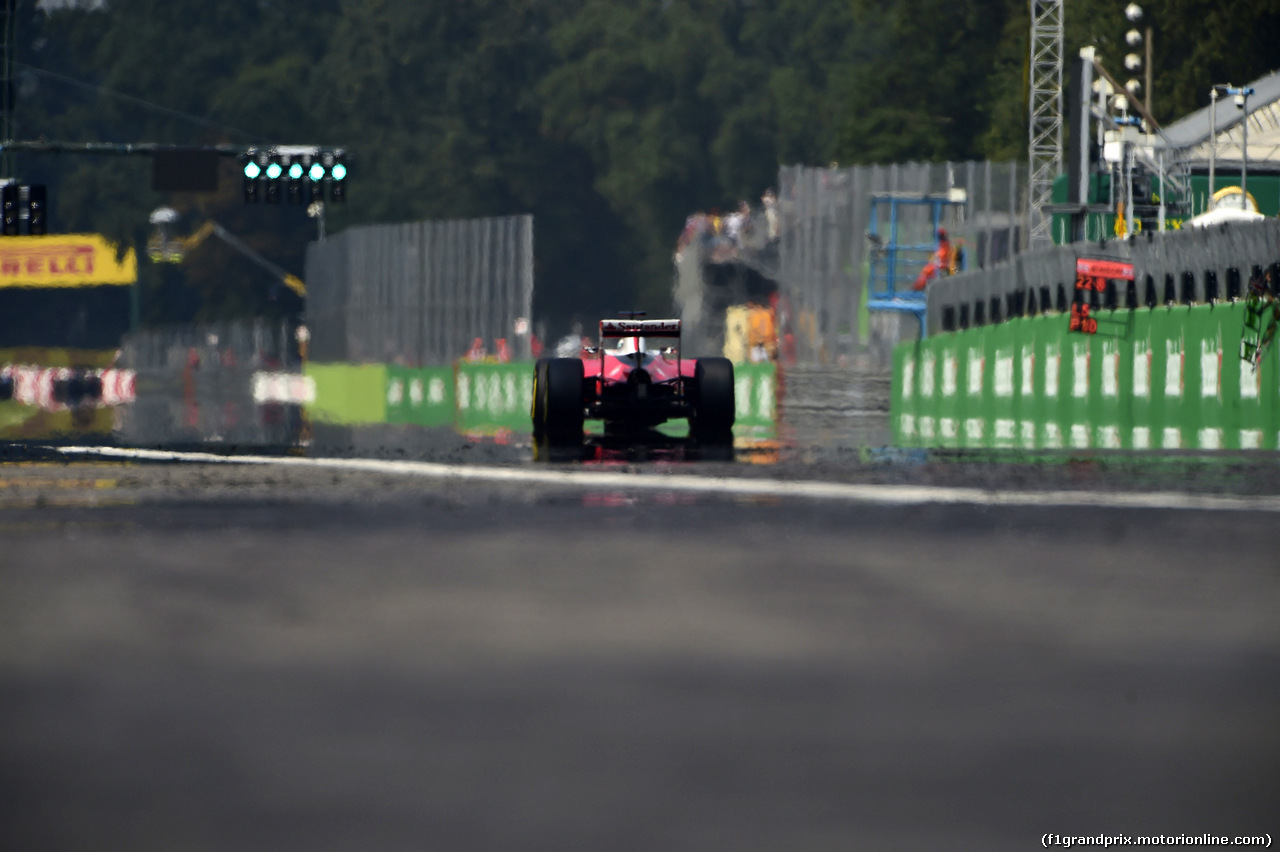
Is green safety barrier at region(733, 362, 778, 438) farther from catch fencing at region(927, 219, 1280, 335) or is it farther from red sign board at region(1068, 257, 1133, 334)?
red sign board at region(1068, 257, 1133, 334)

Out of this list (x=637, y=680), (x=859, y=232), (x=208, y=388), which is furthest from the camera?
(x=208, y=388)

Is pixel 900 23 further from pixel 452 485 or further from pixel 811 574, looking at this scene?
pixel 811 574

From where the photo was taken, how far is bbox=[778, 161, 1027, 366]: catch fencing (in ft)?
138

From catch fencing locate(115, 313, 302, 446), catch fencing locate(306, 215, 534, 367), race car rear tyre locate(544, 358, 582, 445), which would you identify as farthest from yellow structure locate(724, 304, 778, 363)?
Result: race car rear tyre locate(544, 358, 582, 445)

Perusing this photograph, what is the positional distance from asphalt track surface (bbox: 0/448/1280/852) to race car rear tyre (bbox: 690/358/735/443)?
896cm

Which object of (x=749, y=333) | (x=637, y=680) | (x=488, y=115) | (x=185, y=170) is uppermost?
(x=488, y=115)

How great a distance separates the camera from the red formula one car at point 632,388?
22.1m

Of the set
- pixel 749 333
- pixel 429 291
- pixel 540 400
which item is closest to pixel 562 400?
pixel 540 400

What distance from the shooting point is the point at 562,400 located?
2202cm

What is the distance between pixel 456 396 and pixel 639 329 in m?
21.6

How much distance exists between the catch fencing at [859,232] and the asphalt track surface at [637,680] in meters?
28.7

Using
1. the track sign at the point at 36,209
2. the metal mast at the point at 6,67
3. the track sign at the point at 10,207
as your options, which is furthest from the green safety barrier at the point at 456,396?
the metal mast at the point at 6,67

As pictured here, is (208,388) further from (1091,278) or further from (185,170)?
(1091,278)

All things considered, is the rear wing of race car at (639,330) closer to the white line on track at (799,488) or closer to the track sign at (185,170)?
the white line on track at (799,488)
